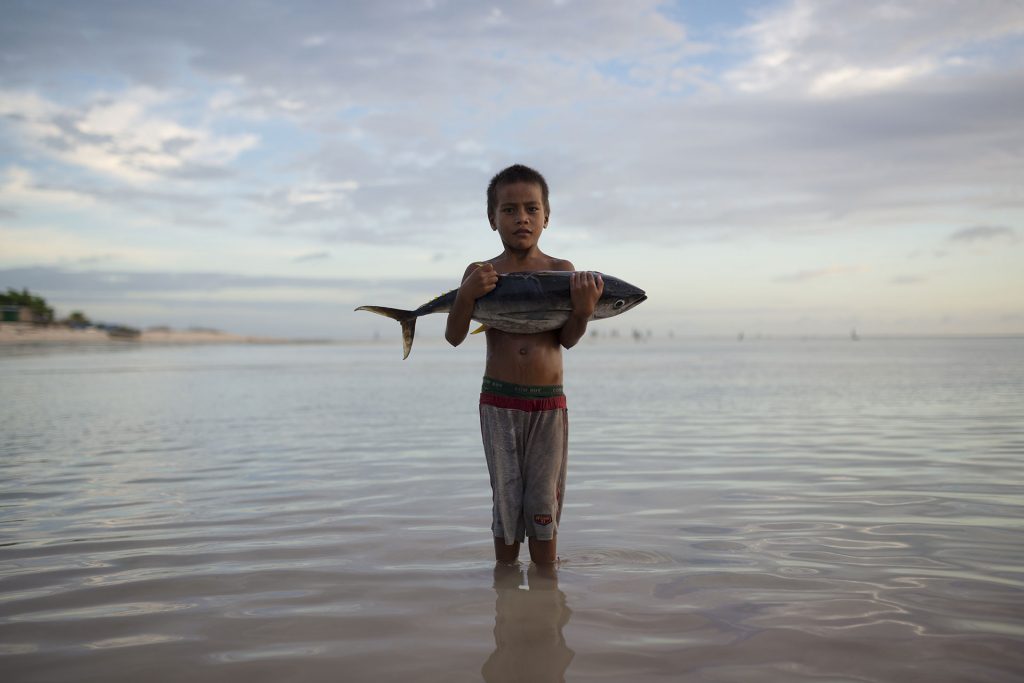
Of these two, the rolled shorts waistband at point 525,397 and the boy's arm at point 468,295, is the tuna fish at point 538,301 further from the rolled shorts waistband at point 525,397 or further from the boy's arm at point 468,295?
the rolled shorts waistband at point 525,397

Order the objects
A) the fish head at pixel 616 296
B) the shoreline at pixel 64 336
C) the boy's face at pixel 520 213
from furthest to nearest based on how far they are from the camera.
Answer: the shoreline at pixel 64 336 < the boy's face at pixel 520 213 < the fish head at pixel 616 296

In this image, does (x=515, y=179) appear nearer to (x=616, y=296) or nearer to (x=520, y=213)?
(x=520, y=213)

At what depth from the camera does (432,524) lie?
549 centimetres

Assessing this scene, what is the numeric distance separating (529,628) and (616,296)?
172 centimetres

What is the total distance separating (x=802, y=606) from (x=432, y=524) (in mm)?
2719

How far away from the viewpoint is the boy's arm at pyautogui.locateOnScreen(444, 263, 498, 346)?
12.7ft

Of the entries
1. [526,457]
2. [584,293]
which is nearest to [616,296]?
[584,293]

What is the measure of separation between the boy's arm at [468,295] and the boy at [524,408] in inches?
1.0

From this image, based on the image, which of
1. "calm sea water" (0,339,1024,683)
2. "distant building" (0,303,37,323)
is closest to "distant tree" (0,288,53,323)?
"distant building" (0,303,37,323)

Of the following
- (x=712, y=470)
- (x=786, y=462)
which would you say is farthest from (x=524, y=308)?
(x=786, y=462)

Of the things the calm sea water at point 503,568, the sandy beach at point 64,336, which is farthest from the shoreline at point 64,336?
the calm sea water at point 503,568

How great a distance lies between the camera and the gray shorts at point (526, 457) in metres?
4.15

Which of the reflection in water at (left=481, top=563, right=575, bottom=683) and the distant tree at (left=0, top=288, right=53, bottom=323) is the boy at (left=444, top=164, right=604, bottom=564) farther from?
the distant tree at (left=0, top=288, right=53, bottom=323)

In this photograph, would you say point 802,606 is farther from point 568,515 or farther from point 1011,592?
point 568,515
